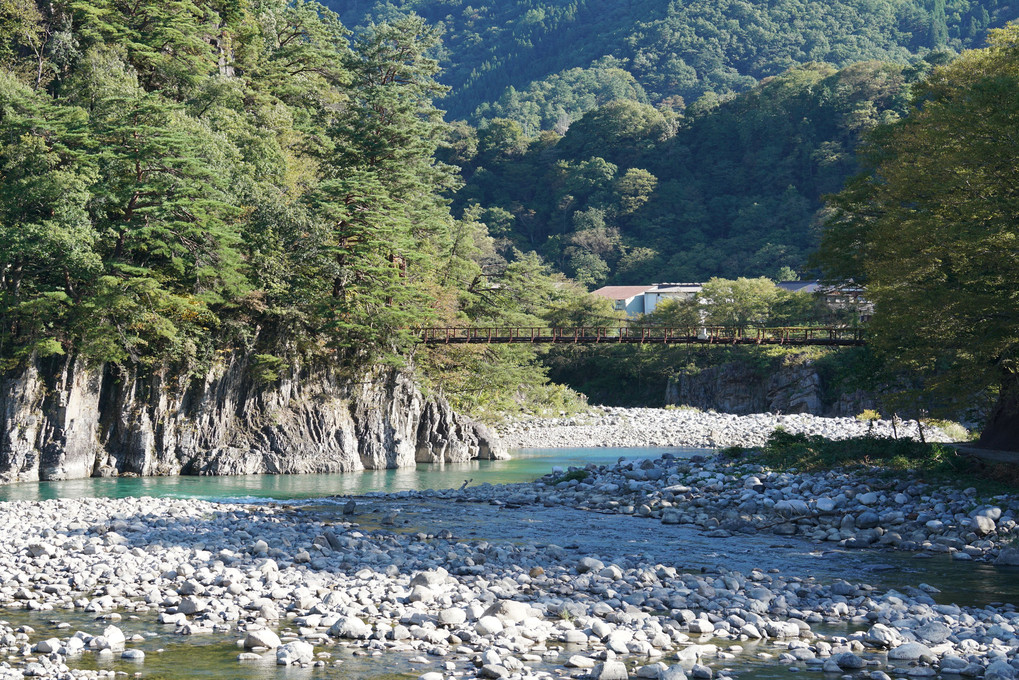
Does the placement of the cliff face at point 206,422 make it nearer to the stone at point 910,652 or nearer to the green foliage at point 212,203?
the green foliage at point 212,203

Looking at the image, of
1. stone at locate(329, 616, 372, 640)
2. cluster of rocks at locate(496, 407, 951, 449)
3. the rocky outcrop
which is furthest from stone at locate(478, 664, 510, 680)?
the rocky outcrop

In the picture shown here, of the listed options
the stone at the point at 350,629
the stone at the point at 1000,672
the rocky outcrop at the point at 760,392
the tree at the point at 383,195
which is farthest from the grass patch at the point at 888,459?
the rocky outcrop at the point at 760,392

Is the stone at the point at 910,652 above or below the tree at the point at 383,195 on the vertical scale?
below

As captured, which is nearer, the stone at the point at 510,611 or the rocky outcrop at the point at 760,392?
the stone at the point at 510,611

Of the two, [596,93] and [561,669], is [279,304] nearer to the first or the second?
[561,669]

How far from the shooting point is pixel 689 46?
383ft

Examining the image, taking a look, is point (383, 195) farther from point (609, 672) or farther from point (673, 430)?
point (609, 672)

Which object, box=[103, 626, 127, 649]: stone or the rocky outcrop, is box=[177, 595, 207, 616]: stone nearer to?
box=[103, 626, 127, 649]: stone

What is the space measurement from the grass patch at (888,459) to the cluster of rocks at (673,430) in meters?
12.4

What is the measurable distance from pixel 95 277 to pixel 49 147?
3.50m

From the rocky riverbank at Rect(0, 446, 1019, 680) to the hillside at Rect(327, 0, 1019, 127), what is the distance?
9655cm

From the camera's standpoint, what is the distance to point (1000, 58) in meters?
23.7

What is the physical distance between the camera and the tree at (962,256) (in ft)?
56.1

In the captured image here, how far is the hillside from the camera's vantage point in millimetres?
107375
